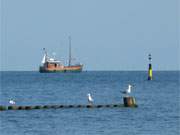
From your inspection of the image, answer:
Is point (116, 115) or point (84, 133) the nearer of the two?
point (84, 133)

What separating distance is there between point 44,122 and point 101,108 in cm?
923

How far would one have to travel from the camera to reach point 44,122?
173ft

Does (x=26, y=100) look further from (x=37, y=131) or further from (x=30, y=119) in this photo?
(x=37, y=131)

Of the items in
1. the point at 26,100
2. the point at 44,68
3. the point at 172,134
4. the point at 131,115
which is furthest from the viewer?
the point at 44,68

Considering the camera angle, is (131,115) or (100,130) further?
(131,115)

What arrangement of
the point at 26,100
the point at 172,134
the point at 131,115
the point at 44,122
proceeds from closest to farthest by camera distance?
the point at 172,134 → the point at 44,122 → the point at 131,115 → the point at 26,100

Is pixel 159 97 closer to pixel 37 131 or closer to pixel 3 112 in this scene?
pixel 3 112

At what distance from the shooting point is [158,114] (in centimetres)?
5891

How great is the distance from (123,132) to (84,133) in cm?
208

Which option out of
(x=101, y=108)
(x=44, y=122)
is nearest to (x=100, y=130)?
(x=44, y=122)

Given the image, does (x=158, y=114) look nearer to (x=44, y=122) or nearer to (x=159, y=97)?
(x=44, y=122)

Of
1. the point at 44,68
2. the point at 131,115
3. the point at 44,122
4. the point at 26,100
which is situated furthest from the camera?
the point at 44,68

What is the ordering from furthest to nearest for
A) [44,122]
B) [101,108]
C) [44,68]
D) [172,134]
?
[44,68]
[101,108]
[44,122]
[172,134]

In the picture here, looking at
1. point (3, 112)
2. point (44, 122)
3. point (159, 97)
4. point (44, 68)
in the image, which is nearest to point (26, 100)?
point (159, 97)
